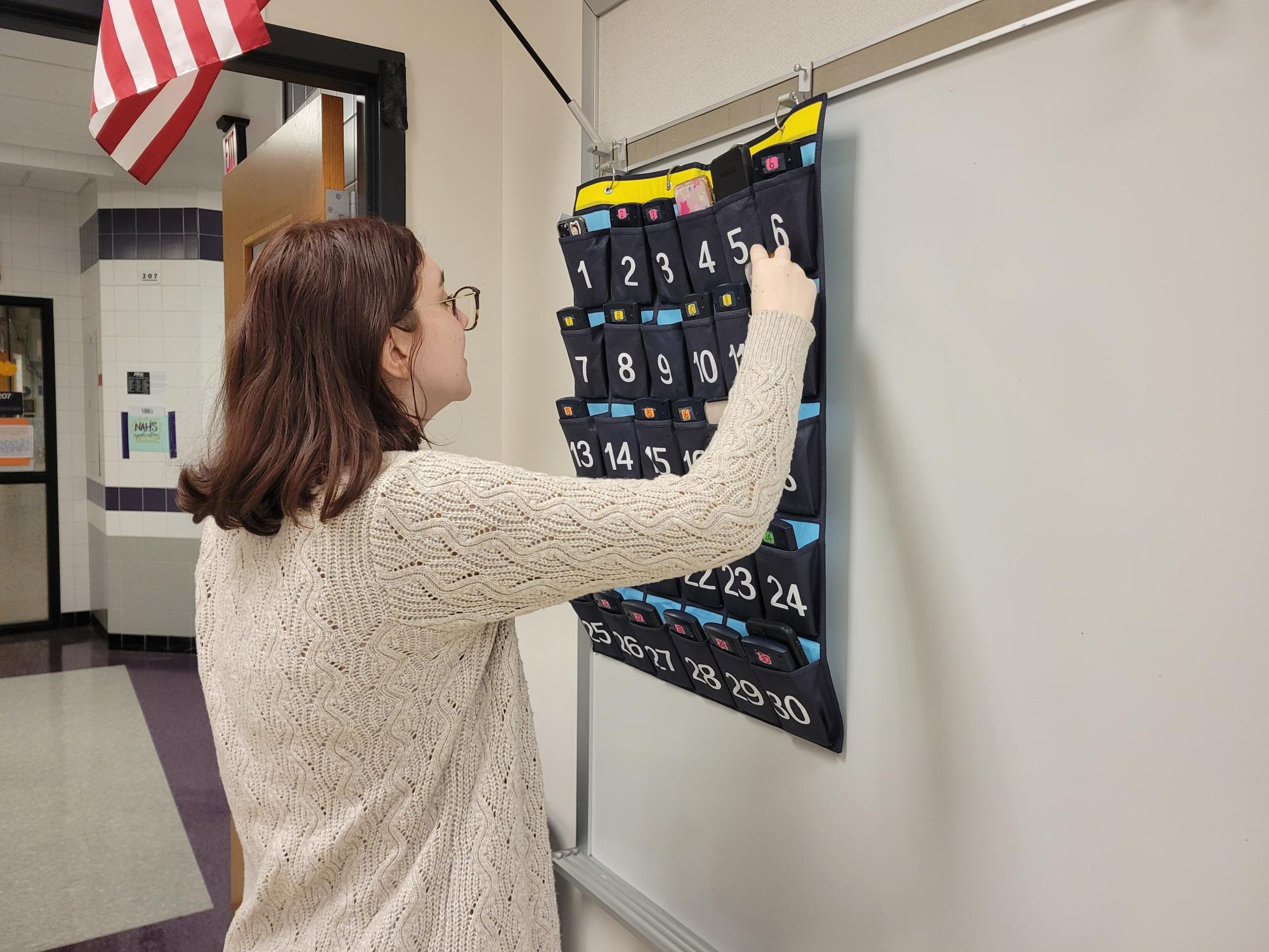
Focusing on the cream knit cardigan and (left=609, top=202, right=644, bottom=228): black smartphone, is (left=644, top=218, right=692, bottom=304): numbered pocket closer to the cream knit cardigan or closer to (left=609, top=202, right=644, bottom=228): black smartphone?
(left=609, top=202, right=644, bottom=228): black smartphone

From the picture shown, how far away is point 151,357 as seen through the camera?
510cm

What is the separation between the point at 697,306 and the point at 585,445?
35cm

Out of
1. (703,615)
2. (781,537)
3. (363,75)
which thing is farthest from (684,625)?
(363,75)

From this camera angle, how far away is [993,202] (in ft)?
3.16

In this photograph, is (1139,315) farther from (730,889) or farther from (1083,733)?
(730,889)

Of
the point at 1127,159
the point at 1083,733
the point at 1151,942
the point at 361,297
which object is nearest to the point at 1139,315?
the point at 1127,159

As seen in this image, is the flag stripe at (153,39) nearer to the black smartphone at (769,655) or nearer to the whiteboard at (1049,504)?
the whiteboard at (1049,504)

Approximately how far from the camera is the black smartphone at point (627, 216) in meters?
1.32

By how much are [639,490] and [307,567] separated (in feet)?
1.02

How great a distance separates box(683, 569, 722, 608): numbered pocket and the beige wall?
51 cm

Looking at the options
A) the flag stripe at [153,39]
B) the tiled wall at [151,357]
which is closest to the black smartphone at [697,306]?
the flag stripe at [153,39]

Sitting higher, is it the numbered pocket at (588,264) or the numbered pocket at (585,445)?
the numbered pocket at (588,264)

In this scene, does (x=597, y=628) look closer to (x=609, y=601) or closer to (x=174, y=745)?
(x=609, y=601)

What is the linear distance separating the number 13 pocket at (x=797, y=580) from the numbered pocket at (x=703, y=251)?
347 mm
